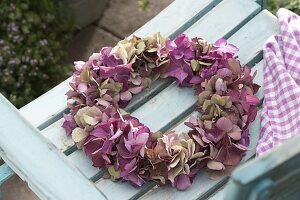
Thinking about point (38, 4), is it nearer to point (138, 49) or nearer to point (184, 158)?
point (138, 49)

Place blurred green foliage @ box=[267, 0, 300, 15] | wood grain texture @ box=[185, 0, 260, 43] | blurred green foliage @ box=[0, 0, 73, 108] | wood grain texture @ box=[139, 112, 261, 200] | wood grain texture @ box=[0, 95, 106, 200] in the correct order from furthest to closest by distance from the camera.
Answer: blurred green foliage @ box=[0, 0, 73, 108] → blurred green foliage @ box=[267, 0, 300, 15] → wood grain texture @ box=[185, 0, 260, 43] → wood grain texture @ box=[139, 112, 261, 200] → wood grain texture @ box=[0, 95, 106, 200]

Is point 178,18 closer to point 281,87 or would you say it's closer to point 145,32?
point 145,32

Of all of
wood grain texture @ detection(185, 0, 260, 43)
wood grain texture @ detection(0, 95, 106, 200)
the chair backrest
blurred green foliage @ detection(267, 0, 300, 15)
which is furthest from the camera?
blurred green foliage @ detection(267, 0, 300, 15)

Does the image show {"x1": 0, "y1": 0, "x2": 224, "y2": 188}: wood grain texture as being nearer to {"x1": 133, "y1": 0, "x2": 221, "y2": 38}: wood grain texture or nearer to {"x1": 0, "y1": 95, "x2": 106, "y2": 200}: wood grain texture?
{"x1": 133, "y1": 0, "x2": 221, "y2": 38}: wood grain texture

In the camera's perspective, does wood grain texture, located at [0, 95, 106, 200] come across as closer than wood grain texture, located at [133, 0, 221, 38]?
Yes

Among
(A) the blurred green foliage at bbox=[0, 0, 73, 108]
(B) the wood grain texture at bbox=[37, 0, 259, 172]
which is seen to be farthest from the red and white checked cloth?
(A) the blurred green foliage at bbox=[0, 0, 73, 108]

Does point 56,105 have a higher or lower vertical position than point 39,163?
lower

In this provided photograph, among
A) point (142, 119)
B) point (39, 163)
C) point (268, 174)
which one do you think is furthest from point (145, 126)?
point (268, 174)
